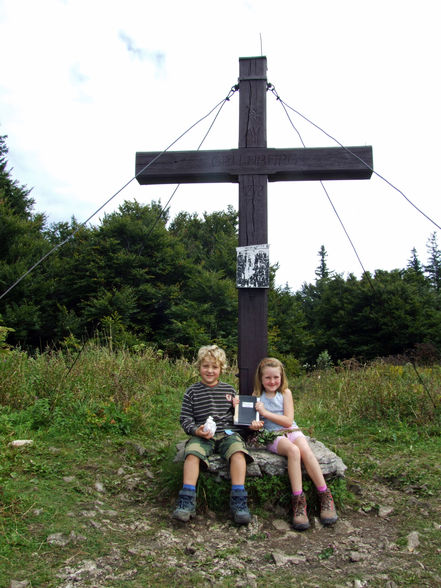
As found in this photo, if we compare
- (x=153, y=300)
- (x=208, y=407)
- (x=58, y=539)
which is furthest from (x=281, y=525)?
(x=153, y=300)

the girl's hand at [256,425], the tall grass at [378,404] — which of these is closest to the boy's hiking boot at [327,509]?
→ the girl's hand at [256,425]

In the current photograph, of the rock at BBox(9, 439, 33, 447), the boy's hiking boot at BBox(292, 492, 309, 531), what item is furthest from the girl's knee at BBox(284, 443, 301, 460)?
the rock at BBox(9, 439, 33, 447)

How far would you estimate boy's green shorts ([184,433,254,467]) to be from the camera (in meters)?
3.00

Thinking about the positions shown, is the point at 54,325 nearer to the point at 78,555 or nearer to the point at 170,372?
the point at 170,372

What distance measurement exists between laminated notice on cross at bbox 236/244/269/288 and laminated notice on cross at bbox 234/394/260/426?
84 centimetres

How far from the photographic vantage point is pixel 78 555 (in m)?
2.40

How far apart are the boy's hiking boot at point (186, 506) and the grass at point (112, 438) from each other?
161 millimetres

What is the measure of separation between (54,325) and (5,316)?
1.68 metres

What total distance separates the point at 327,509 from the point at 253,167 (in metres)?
2.53

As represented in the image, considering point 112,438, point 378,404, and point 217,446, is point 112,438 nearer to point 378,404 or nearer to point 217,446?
point 217,446

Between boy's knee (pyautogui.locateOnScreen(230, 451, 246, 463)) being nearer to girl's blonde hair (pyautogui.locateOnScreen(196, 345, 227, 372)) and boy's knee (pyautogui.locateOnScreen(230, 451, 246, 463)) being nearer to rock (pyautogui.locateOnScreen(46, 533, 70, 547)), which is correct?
girl's blonde hair (pyautogui.locateOnScreen(196, 345, 227, 372))

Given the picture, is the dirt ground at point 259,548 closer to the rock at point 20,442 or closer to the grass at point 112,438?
the grass at point 112,438

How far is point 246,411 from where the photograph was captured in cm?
327

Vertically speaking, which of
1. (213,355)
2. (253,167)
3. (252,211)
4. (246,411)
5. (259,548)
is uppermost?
(253,167)
